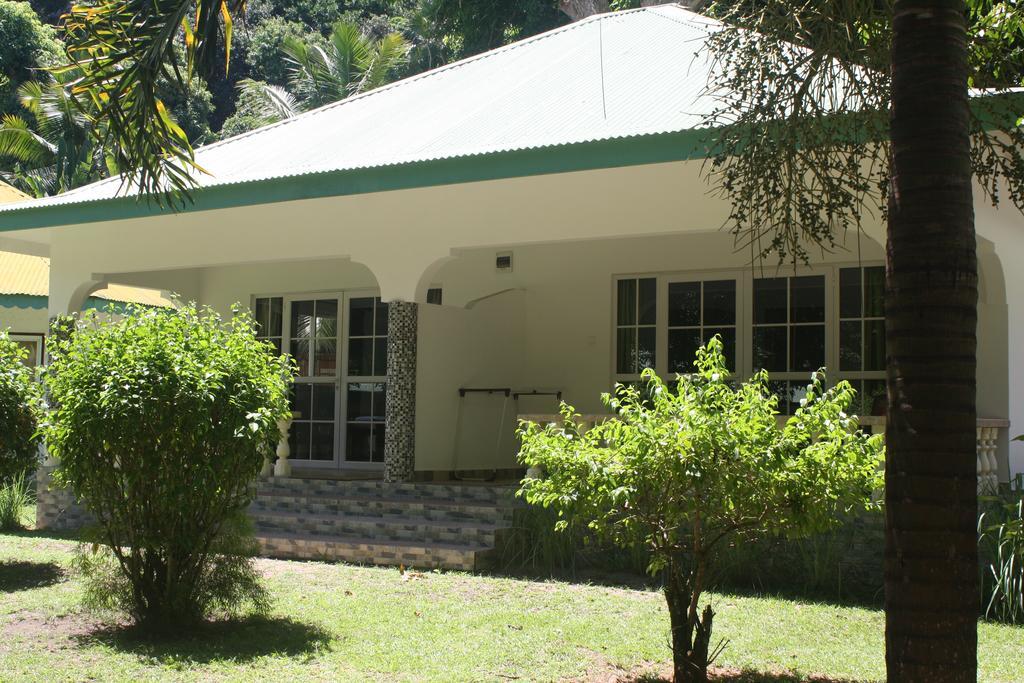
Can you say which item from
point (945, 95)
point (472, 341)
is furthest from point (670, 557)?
point (472, 341)

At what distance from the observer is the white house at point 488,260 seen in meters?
10.4

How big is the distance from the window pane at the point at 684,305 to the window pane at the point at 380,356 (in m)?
3.94

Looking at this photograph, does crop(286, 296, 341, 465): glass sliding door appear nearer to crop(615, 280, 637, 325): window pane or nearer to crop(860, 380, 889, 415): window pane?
crop(615, 280, 637, 325): window pane

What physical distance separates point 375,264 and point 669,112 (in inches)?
147


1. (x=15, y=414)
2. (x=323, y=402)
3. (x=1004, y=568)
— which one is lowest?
(x=1004, y=568)

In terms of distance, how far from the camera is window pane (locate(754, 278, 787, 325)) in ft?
41.2

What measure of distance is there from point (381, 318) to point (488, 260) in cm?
209

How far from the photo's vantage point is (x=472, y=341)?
13047 mm

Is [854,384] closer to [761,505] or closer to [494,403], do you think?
[494,403]

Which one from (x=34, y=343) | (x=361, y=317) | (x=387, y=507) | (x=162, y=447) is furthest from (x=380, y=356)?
(x=34, y=343)

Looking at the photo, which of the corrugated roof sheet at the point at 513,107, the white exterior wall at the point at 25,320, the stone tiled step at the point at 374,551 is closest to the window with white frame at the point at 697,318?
the corrugated roof sheet at the point at 513,107

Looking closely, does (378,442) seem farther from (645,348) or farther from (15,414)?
(15,414)

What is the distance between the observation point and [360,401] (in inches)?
591

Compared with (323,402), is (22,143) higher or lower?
higher
